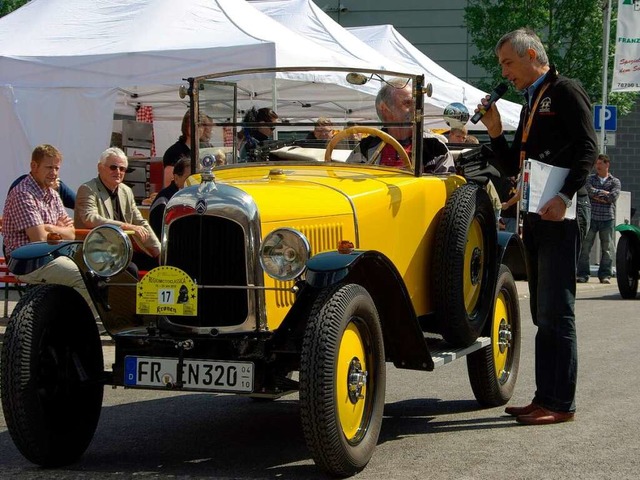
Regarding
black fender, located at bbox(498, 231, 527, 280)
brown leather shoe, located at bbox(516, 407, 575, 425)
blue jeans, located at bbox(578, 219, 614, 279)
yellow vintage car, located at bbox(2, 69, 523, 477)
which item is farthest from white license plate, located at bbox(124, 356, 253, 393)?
blue jeans, located at bbox(578, 219, 614, 279)

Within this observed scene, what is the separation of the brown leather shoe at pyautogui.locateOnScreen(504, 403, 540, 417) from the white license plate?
204cm

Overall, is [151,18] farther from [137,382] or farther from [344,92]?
[137,382]

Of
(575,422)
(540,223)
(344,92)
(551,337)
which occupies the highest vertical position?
(344,92)

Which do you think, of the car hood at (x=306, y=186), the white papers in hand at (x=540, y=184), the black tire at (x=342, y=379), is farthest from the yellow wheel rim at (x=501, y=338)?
the black tire at (x=342, y=379)

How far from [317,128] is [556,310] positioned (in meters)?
1.64

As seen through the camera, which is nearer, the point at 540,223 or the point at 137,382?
the point at 137,382

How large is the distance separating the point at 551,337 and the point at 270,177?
1736 mm

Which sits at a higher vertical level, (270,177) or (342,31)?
(342,31)

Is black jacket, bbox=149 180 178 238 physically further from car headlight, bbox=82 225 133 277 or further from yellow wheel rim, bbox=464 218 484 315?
car headlight, bbox=82 225 133 277

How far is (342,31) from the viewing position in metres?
17.3

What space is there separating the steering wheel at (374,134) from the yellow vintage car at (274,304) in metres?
0.02

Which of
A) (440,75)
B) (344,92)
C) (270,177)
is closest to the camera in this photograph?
(270,177)

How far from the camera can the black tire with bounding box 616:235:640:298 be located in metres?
15.8

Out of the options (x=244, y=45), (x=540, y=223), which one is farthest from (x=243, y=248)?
(x=244, y=45)
